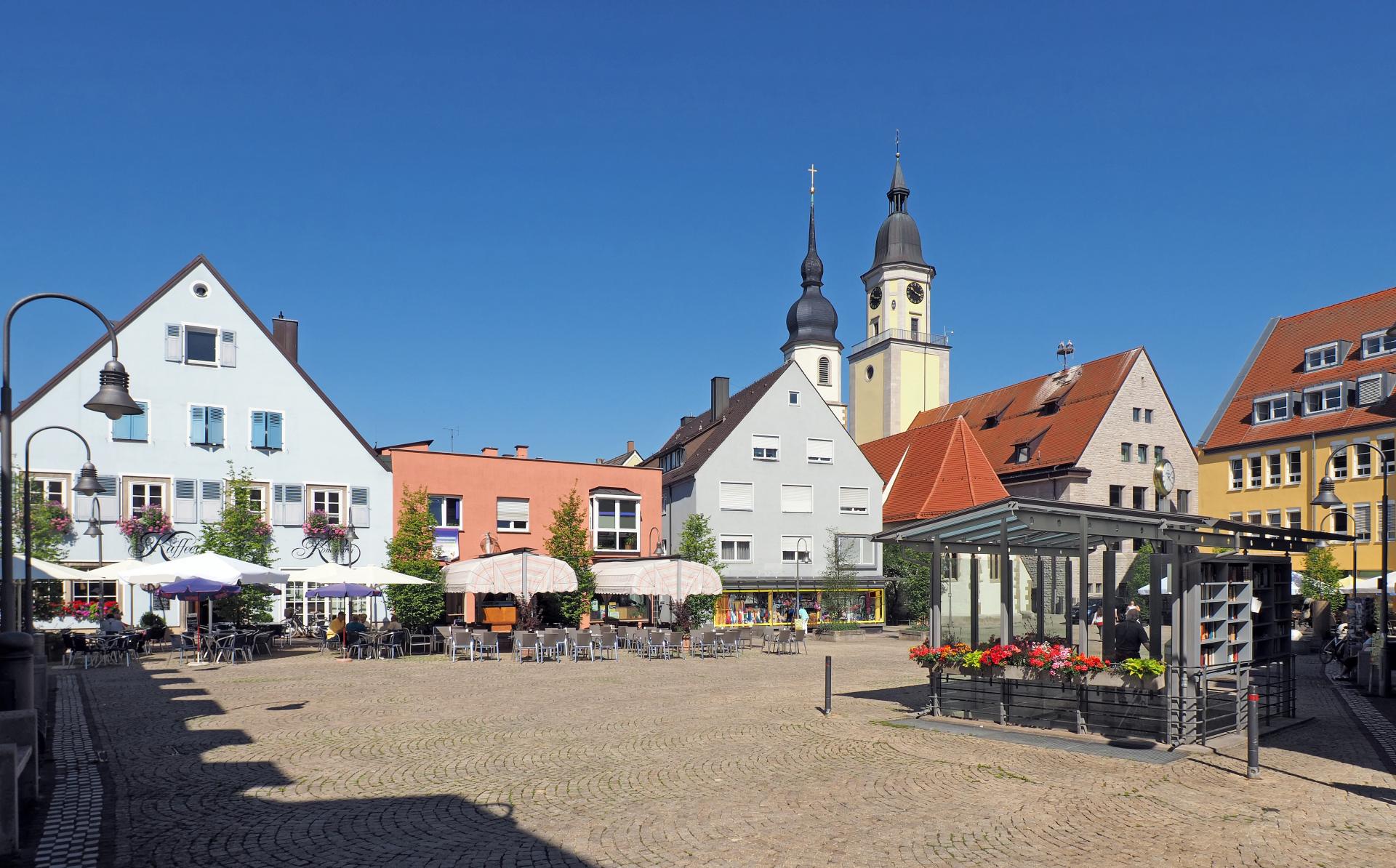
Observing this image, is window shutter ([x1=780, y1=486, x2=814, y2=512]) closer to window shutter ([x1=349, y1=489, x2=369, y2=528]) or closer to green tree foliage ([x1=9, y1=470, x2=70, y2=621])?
window shutter ([x1=349, y1=489, x2=369, y2=528])

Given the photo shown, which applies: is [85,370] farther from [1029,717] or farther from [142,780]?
[1029,717]

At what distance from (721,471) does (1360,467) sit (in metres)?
30.2

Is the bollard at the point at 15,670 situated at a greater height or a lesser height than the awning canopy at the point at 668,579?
greater

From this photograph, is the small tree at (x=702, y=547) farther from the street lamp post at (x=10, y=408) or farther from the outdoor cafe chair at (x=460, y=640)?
the street lamp post at (x=10, y=408)

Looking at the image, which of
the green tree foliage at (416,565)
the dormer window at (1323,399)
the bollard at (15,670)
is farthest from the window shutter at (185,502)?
the dormer window at (1323,399)

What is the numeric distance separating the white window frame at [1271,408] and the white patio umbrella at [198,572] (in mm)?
49659

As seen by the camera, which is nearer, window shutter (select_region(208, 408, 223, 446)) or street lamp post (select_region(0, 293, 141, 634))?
street lamp post (select_region(0, 293, 141, 634))

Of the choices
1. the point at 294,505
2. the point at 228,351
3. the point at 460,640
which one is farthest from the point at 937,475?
the point at 228,351

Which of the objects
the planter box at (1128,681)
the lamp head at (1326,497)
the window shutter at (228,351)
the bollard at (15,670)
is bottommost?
the planter box at (1128,681)

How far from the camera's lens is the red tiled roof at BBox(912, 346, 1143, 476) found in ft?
185

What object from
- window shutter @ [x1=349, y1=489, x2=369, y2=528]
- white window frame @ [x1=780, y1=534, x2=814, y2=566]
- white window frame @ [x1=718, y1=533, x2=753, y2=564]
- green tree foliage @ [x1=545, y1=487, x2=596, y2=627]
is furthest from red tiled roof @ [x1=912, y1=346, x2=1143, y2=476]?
window shutter @ [x1=349, y1=489, x2=369, y2=528]

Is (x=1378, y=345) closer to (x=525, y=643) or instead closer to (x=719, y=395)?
(x=719, y=395)

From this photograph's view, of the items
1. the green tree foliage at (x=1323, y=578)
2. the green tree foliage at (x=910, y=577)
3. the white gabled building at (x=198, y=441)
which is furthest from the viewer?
the green tree foliage at (x=910, y=577)

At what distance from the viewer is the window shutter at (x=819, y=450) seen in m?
50.0
